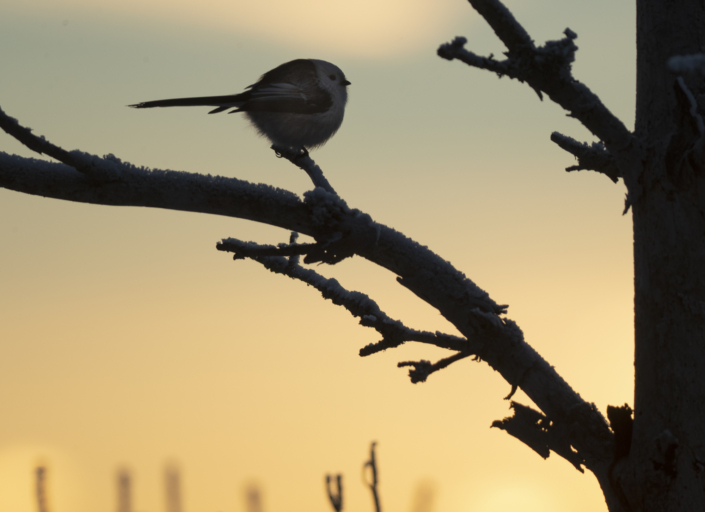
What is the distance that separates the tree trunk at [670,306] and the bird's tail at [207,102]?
143 inches

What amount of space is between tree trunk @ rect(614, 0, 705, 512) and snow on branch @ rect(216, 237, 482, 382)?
863 millimetres

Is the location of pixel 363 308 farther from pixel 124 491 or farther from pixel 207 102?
pixel 124 491

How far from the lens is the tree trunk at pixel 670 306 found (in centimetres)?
267

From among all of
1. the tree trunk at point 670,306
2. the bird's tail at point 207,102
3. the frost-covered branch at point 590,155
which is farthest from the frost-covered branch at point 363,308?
the bird's tail at point 207,102

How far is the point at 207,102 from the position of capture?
5504 millimetres

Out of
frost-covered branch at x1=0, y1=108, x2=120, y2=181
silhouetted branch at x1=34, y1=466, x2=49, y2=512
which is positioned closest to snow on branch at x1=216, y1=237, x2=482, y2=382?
frost-covered branch at x1=0, y1=108, x2=120, y2=181

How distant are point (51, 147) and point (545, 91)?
2136 millimetres

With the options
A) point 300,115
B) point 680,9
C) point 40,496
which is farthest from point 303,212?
point 40,496

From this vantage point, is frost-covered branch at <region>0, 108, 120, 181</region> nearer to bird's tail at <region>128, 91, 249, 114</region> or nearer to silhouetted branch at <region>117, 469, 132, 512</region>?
bird's tail at <region>128, 91, 249, 114</region>

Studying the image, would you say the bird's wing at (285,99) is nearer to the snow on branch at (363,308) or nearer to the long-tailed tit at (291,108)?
the long-tailed tit at (291,108)

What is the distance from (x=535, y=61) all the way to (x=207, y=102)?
3786 mm

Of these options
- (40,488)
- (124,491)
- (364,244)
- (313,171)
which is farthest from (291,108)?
(124,491)

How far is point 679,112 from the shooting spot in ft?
8.94

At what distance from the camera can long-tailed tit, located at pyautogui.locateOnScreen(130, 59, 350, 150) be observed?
20.1 feet
